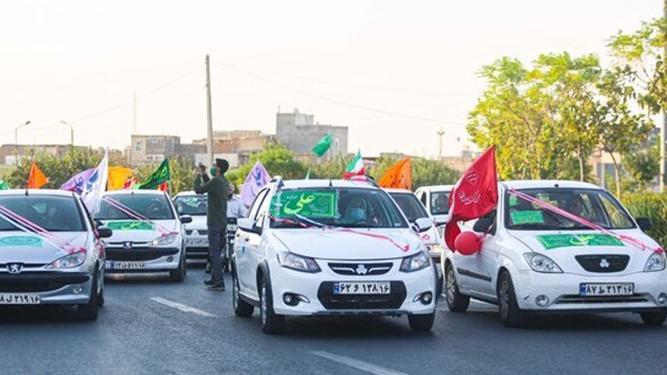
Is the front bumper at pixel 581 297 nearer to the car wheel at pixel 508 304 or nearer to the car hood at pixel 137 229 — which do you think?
the car wheel at pixel 508 304

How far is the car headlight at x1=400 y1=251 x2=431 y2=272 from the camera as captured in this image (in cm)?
1402

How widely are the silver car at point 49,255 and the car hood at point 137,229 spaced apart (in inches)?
264

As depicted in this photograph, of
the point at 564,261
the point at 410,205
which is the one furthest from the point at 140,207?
the point at 564,261

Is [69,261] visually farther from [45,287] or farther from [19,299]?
[19,299]

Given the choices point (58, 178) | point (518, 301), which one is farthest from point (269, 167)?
point (518, 301)

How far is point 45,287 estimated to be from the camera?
15.5m

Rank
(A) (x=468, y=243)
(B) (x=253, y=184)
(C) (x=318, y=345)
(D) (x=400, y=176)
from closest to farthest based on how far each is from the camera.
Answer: (C) (x=318, y=345), (A) (x=468, y=243), (D) (x=400, y=176), (B) (x=253, y=184)

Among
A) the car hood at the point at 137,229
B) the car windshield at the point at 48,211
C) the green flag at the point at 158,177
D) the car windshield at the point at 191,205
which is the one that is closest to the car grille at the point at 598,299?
the car windshield at the point at 48,211

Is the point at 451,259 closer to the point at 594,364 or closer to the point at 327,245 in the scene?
the point at 327,245

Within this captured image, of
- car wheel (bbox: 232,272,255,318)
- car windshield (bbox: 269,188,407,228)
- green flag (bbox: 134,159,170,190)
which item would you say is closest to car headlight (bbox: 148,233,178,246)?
car wheel (bbox: 232,272,255,318)

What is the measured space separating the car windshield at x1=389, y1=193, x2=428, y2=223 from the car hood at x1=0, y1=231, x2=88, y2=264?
8.81m

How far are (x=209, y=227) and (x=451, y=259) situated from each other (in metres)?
5.50

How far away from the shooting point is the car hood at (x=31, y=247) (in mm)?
15453

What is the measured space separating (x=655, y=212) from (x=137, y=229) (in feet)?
35.4
